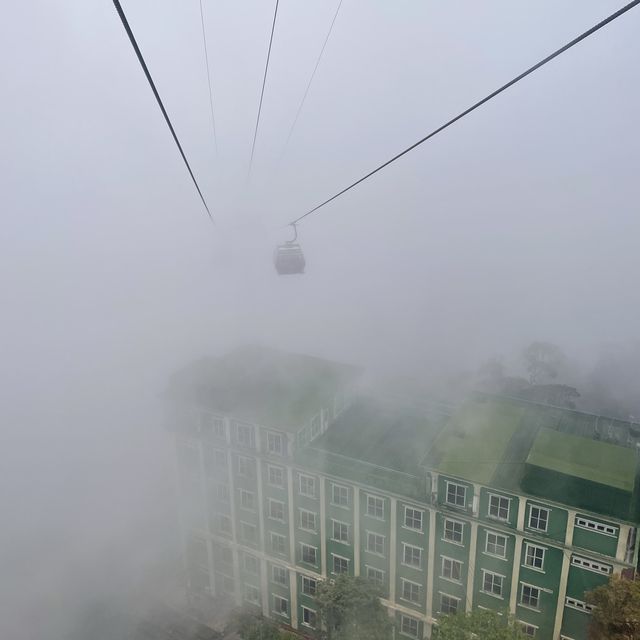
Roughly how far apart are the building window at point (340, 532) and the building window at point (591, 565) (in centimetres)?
821

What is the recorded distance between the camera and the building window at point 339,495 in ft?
65.8

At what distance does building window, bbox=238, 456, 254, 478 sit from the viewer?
22.0 meters

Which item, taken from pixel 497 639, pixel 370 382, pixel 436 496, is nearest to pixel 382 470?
pixel 436 496

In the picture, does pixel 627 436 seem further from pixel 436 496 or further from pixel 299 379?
pixel 299 379

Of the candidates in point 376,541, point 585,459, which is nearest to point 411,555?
point 376,541

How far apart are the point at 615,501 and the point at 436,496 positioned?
560 centimetres

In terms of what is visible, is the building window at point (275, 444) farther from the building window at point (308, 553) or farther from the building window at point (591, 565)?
the building window at point (591, 565)

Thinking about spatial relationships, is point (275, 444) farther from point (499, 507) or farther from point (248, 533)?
point (499, 507)

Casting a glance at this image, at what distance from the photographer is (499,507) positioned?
57.0 ft

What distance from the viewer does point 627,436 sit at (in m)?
20.2

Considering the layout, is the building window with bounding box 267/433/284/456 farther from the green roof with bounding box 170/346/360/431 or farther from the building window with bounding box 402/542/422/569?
the building window with bounding box 402/542/422/569

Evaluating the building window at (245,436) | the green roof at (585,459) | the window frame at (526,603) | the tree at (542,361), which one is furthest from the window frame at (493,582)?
the tree at (542,361)

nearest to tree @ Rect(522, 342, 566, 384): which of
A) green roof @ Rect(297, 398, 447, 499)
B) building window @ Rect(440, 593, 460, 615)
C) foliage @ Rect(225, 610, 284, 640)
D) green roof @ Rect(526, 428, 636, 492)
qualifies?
green roof @ Rect(297, 398, 447, 499)

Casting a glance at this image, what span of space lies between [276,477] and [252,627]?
6695 mm
